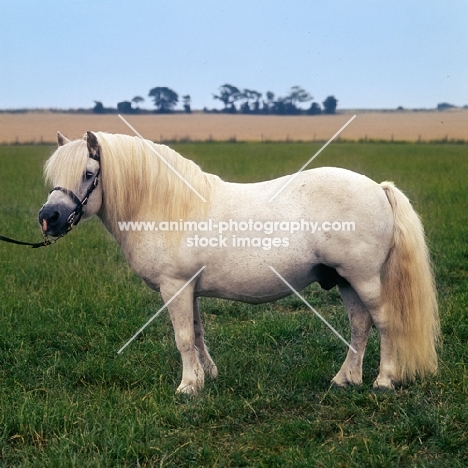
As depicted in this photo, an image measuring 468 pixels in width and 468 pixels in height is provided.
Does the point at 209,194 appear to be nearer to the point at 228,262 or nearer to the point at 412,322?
the point at 228,262

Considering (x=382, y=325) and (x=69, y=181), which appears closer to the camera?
(x=69, y=181)

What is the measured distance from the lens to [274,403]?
4160 mm

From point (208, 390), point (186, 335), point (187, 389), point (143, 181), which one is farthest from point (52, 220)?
point (208, 390)

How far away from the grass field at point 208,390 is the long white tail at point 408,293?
206 millimetres

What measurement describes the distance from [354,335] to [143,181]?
1944mm

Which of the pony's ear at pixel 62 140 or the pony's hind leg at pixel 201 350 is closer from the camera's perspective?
the pony's ear at pixel 62 140

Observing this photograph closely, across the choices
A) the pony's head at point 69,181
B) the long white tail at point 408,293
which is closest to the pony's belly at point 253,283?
the long white tail at point 408,293

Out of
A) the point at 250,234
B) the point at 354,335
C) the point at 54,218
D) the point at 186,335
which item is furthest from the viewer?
the point at 354,335

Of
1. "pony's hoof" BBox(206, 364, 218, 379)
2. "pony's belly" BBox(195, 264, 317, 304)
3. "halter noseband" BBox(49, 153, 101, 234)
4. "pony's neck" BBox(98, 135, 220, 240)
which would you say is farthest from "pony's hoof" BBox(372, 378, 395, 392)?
"halter noseband" BBox(49, 153, 101, 234)

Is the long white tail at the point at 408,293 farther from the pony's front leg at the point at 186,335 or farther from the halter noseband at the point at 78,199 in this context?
the halter noseband at the point at 78,199

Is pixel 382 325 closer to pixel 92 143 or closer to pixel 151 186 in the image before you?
pixel 151 186

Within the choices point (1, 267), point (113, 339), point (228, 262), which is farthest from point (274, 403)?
point (1, 267)

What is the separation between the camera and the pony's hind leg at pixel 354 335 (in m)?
4.55

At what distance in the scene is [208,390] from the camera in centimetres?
440
